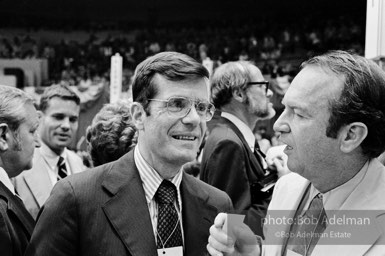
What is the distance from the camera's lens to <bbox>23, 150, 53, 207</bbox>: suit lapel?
308cm

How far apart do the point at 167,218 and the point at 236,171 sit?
103cm

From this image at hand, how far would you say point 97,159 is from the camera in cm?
225

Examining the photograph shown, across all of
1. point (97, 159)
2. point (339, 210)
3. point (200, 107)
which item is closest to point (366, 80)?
point (339, 210)

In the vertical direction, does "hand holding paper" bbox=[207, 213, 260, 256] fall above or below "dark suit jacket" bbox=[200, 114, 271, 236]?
above

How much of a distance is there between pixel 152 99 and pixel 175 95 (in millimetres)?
84

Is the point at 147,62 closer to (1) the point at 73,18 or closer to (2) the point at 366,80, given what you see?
(2) the point at 366,80

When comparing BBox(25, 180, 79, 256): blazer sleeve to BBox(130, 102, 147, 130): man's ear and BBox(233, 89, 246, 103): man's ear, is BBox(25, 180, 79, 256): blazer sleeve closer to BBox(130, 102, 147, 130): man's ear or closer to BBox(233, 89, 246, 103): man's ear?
BBox(130, 102, 147, 130): man's ear

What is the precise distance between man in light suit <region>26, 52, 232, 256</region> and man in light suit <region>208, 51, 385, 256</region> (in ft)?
0.93

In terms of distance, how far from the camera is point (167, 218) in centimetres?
162

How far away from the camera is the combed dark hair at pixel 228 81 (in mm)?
2994

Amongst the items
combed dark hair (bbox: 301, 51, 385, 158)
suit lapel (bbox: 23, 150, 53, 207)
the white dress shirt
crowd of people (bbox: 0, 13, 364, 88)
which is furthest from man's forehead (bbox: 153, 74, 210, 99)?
crowd of people (bbox: 0, 13, 364, 88)

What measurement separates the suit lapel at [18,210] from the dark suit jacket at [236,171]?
1.03m

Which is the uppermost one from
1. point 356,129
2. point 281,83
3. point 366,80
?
point 366,80

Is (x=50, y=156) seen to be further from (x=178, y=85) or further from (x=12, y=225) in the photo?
(x=178, y=85)
